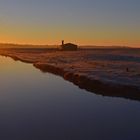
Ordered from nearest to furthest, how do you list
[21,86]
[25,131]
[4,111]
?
[25,131] < [4,111] < [21,86]

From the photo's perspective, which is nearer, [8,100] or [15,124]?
[15,124]

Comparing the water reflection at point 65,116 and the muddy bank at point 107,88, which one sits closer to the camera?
the water reflection at point 65,116

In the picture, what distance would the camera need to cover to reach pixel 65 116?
2031cm

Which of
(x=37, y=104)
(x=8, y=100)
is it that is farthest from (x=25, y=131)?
(x=8, y=100)

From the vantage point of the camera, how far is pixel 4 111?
2142 centimetres

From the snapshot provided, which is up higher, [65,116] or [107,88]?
[107,88]

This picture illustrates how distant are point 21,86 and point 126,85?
10167 millimetres

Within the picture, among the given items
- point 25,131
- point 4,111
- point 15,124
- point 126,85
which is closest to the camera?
point 25,131

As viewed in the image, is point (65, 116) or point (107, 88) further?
point (107, 88)

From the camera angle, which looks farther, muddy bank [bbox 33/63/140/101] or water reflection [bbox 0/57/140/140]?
muddy bank [bbox 33/63/140/101]

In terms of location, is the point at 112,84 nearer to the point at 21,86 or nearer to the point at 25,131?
the point at 21,86

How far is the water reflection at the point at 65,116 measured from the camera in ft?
55.1

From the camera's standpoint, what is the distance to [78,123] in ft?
61.5

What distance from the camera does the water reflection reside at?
16781mm
